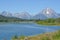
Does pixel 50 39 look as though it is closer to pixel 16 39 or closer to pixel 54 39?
pixel 54 39

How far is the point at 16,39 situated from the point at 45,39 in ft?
12.0

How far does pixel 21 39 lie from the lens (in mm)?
20797

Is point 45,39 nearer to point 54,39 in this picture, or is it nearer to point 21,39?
point 54,39

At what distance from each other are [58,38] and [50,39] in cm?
123

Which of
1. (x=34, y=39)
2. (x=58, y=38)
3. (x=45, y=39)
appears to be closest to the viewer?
(x=45, y=39)

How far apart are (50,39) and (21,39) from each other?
3.38m

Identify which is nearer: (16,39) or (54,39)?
(54,39)

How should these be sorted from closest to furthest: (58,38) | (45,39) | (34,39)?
(45,39), (58,38), (34,39)

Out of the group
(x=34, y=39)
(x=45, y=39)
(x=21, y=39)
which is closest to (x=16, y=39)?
(x=21, y=39)

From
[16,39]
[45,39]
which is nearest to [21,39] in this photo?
[16,39]

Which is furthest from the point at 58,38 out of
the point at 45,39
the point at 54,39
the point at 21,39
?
the point at 21,39

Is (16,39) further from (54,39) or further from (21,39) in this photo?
(54,39)

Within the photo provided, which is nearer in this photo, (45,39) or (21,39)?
(45,39)

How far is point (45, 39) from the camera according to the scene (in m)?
18.6
